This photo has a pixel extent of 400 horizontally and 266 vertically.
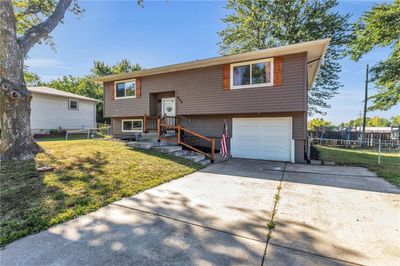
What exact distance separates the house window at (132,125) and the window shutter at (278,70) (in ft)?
26.5

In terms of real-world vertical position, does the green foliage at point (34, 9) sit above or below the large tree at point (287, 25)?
below

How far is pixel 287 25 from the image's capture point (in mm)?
15844

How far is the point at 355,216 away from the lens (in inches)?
122

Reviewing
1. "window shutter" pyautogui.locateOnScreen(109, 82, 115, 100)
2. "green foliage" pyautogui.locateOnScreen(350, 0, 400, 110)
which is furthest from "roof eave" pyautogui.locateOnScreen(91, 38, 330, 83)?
"green foliage" pyautogui.locateOnScreen(350, 0, 400, 110)

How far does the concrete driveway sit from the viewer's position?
2.06 m

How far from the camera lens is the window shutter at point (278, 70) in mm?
7613

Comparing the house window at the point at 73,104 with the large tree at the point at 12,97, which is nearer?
the large tree at the point at 12,97

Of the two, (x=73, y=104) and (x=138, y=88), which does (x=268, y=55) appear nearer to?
(x=138, y=88)

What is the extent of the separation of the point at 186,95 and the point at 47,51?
999cm

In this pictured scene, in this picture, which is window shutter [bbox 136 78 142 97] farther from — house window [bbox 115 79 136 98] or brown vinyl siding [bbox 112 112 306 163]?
brown vinyl siding [bbox 112 112 306 163]

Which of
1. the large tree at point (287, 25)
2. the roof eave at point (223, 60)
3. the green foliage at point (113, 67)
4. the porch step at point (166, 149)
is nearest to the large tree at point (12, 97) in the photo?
the porch step at point (166, 149)

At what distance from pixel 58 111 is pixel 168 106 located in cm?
1217

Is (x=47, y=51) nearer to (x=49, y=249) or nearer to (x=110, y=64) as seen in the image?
(x=49, y=249)

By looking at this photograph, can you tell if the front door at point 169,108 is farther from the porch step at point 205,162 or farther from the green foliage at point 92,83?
the green foliage at point 92,83
